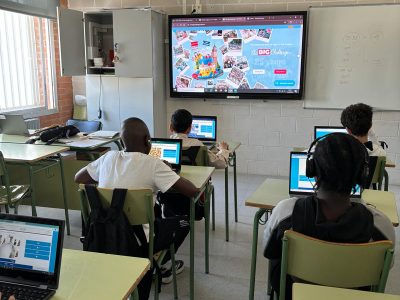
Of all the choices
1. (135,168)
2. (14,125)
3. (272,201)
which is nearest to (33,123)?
(14,125)

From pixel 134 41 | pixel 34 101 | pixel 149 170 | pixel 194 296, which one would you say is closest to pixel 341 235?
pixel 149 170

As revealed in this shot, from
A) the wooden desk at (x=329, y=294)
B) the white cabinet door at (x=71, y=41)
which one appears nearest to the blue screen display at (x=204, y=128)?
the white cabinet door at (x=71, y=41)

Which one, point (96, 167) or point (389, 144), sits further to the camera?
point (389, 144)

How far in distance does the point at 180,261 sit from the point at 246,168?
2657mm

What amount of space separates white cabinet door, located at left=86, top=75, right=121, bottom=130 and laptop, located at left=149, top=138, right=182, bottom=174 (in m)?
2.58

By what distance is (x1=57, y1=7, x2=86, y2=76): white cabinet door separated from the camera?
15.5 ft

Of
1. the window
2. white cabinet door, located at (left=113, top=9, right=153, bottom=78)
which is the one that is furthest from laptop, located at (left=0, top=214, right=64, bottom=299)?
the window

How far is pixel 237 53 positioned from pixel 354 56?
138 centimetres

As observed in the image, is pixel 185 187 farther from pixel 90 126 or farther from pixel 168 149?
pixel 90 126

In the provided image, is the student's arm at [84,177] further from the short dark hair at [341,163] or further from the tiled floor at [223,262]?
the short dark hair at [341,163]

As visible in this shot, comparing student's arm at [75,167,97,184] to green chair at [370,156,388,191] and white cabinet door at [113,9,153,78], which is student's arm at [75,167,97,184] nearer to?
green chair at [370,156,388,191]

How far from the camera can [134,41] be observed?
4859 millimetres

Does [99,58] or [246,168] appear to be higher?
[99,58]

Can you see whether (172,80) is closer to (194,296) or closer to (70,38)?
(70,38)
